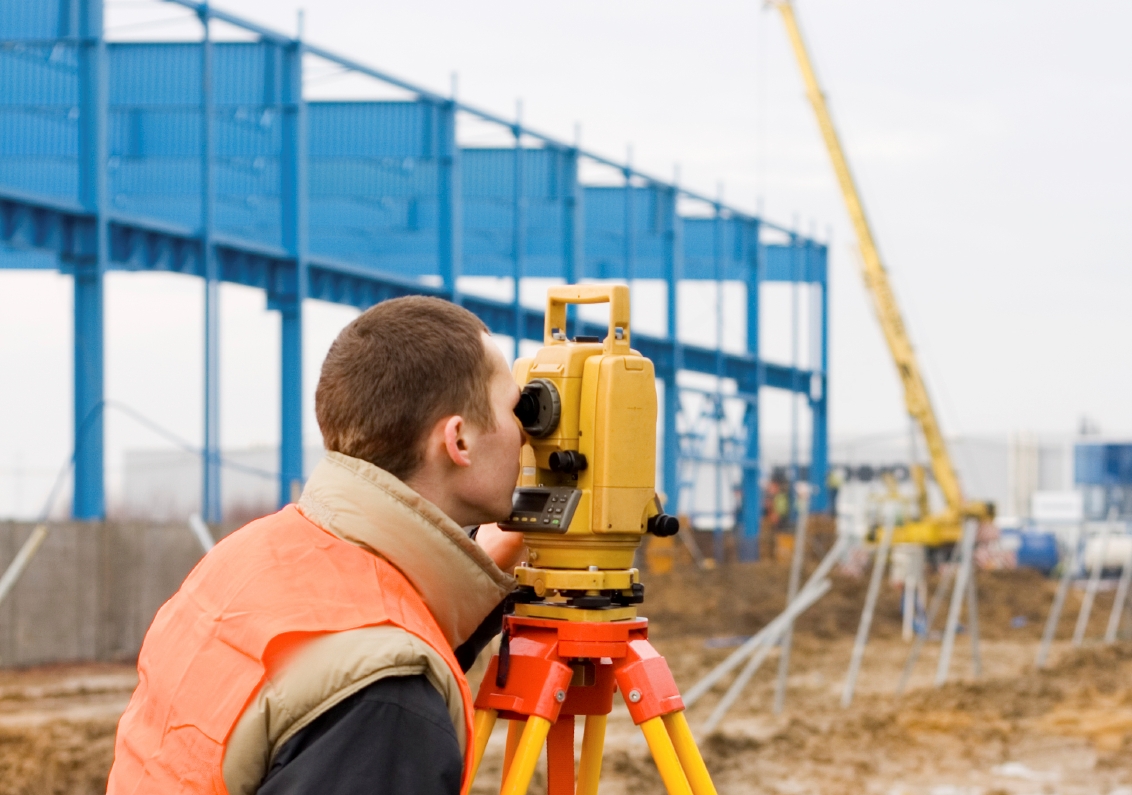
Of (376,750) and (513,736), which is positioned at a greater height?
(376,750)

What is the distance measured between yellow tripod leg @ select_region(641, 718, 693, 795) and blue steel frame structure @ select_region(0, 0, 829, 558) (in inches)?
525

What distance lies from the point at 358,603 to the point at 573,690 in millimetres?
886

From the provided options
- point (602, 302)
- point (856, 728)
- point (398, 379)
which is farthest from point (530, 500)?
point (856, 728)

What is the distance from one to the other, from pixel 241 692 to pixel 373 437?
336 mm

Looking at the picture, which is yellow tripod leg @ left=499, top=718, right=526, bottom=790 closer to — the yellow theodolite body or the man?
the yellow theodolite body

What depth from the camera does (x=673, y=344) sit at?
27.5 m

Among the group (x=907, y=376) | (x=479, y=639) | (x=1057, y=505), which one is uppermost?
(x=479, y=639)

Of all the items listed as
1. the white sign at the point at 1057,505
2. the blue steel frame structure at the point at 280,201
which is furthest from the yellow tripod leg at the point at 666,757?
the white sign at the point at 1057,505

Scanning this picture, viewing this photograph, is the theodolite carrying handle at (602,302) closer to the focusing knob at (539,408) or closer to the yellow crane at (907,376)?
the focusing knob at (539,408)

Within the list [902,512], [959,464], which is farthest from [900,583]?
[959,464]

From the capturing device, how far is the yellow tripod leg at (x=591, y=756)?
232 cm

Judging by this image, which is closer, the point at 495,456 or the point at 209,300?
the point at 495,456

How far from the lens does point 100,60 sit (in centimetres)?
1494

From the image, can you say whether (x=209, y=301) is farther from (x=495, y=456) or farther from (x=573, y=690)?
(x=495, y=456)
